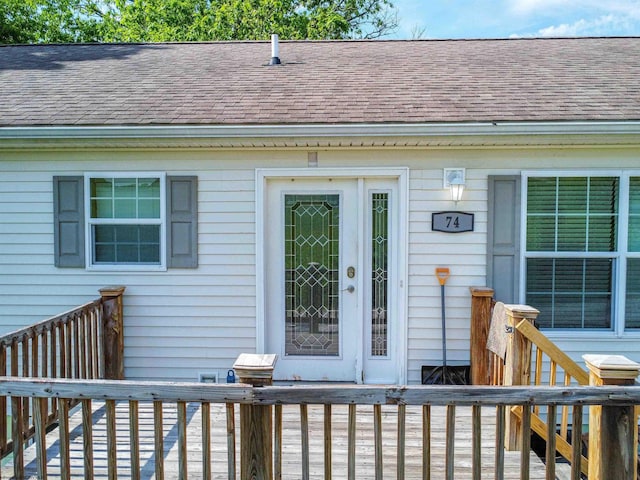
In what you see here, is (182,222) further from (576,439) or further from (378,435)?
(576,439)

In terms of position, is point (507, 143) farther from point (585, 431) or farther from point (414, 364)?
point (585, 431)

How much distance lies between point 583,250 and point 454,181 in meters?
1.37

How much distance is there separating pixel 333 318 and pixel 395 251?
88cm

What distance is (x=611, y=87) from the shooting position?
16.6 feet

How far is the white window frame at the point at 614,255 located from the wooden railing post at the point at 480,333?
0.50 m

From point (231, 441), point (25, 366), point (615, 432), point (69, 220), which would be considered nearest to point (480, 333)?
point (615, 432)

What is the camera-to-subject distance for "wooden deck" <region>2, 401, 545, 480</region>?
312 centimetres

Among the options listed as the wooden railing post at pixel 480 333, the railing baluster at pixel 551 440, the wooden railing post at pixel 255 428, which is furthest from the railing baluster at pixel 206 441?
the wooden railing post at pixel 480 333

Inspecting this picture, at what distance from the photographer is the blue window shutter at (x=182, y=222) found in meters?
4.62

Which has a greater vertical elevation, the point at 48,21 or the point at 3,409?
the point at 48,21

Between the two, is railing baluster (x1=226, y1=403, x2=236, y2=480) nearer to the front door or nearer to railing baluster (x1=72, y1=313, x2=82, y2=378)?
railing baluster (x1=72, y1=313, x2=82, y2=378)

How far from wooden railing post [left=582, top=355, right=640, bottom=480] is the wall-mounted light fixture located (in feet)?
7.55

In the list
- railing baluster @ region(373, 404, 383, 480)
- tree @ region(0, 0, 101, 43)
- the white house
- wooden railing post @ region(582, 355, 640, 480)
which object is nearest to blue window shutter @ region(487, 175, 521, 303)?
the white house

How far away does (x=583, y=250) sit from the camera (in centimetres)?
452
